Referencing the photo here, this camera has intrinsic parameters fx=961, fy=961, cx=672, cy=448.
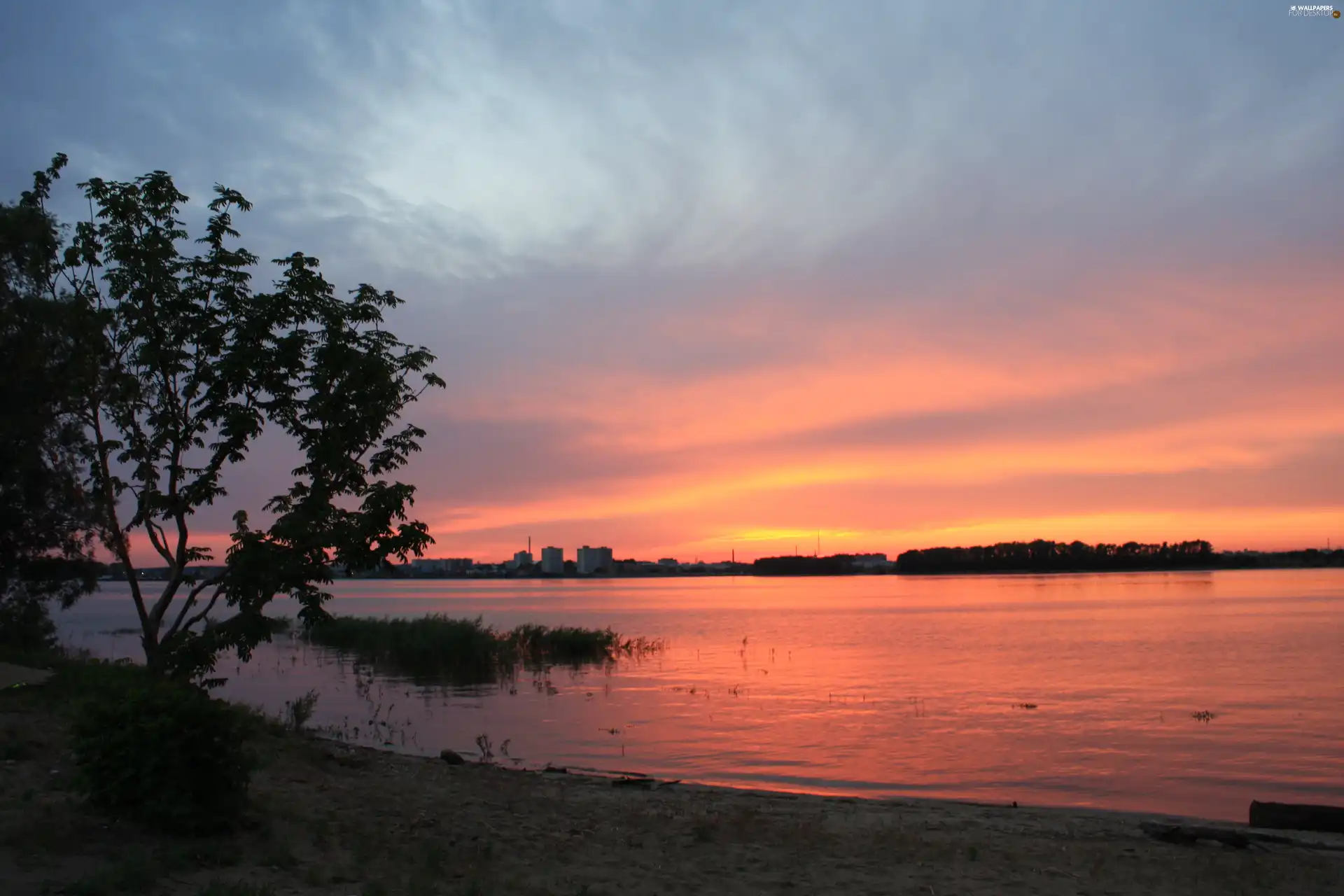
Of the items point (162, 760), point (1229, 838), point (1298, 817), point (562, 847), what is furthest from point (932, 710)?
point (162, 760)

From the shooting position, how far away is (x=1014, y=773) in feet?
65.7

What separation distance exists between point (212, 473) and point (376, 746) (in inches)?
378

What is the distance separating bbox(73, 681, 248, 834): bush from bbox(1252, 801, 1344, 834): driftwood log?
14400mm

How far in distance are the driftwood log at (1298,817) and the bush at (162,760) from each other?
14400mm

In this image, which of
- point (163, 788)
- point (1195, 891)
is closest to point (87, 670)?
point (163, 788)

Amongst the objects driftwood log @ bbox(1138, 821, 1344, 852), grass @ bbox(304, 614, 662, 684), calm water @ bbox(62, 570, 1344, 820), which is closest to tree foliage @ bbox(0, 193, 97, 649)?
calm water @ bbox(62, 570, 1344, 820)

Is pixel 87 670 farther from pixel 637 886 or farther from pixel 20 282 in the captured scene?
pixel 637 886

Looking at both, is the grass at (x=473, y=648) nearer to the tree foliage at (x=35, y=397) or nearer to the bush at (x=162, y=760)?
the tree foliage at (x=35, y=397)

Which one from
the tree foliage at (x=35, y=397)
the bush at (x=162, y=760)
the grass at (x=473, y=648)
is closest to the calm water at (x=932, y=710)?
the grass at (x=473, y=648)

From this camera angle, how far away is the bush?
31.5ft

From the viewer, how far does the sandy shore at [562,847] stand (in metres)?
9.04

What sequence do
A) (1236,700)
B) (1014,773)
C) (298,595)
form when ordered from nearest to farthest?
(298,595), (1014,773), (1236,700)

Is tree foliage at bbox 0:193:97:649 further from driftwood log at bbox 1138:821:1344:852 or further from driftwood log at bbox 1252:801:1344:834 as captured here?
driftwood log at bbox 1252:801:1344:834

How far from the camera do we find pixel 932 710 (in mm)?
28500
